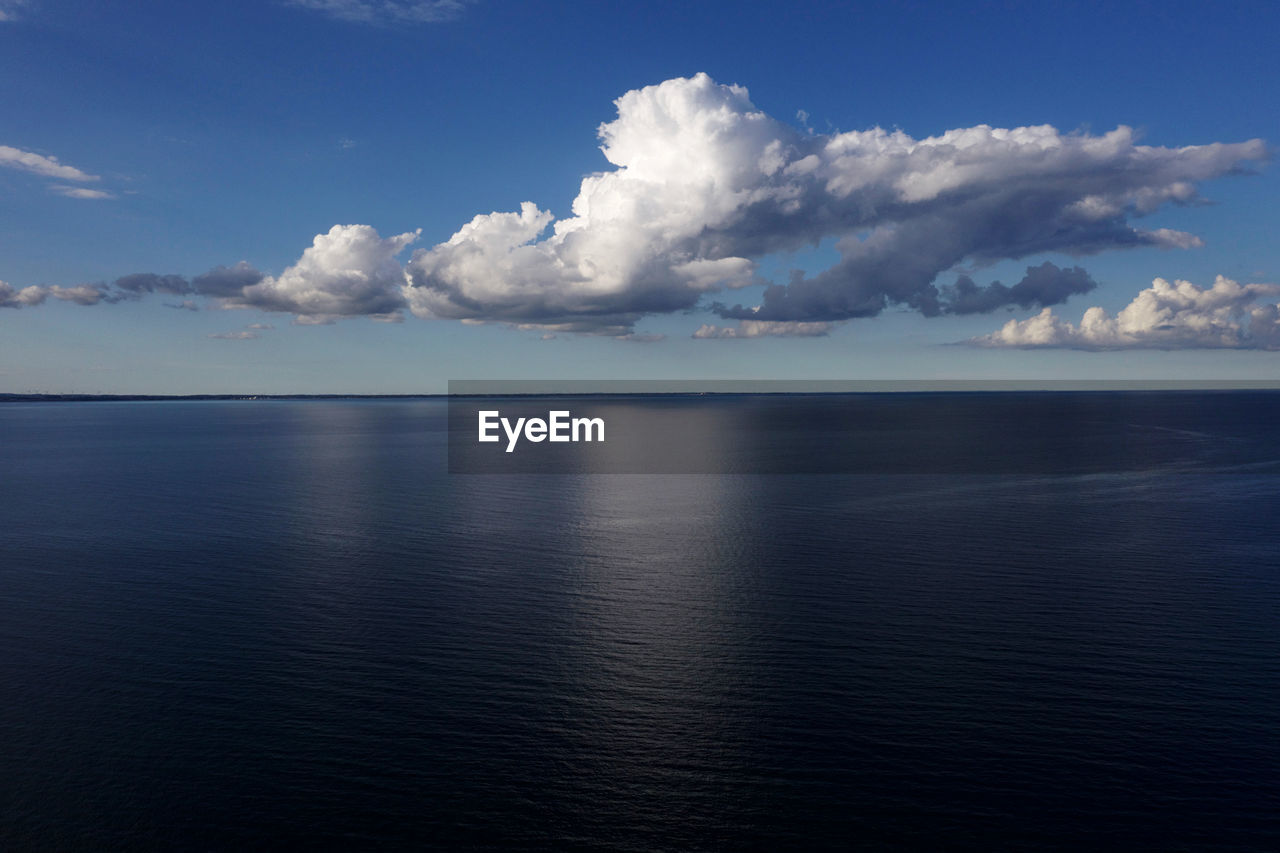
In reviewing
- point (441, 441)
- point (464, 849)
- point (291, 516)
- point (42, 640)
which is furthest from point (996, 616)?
point (441, 441)

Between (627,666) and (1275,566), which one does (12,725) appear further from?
(1275,566)

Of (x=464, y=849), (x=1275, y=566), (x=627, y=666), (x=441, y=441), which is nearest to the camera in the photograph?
(x=464, y=849)

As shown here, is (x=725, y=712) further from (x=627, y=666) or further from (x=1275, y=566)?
(x=1275, y=566)

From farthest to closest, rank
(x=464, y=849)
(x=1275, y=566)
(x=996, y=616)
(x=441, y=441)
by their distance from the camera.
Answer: (x=441, y=441) < (x=1275, y=566) < (x=996, y=616) < (x=464, y=849)

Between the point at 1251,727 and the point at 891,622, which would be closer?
the point at 1251,727

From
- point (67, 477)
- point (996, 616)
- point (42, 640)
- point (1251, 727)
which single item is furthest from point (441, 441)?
point (1251, 727)

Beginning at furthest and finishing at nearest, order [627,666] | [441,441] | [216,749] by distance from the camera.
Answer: [441,441], [627,666], [216,749]
